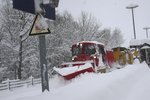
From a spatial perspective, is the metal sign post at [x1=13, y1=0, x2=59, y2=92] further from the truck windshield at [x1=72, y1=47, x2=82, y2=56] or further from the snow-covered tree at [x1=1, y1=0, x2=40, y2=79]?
the snow-covered tree at [x1=1, y1=0, x2=40, y2=79]

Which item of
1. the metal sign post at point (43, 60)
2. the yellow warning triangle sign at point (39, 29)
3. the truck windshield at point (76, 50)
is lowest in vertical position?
the metal sign post at point (43, 60)

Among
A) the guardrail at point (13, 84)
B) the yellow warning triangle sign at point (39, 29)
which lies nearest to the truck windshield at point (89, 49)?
the guardrail at point (13, 84)

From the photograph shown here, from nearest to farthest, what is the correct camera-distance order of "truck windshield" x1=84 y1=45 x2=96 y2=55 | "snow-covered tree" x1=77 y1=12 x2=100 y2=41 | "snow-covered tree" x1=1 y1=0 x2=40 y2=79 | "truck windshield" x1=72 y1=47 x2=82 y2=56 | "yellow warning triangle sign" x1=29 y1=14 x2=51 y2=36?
"yellow warning triangle sign" x1=29 y1=14 x2=51 y2=36 → "truck windshield" x1=84 y1=45 x2=96 y2=55 → "truck windshield" x1=72 y1=47 x2=82 y2=56 → "snow-covered tree" x1=1 y1=0 x2=40 y2=79 → "snow-covered tree" x1=77 y1=12 x2=100 y2=41

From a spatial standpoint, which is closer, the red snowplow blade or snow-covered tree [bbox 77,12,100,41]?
the red snowplow blade

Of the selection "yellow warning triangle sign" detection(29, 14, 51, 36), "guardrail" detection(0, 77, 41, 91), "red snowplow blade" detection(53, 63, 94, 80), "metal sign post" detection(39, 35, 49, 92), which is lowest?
"guardrail" detection(0, 77, 41, 91)

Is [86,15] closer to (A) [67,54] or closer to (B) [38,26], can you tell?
(A) [67,54]

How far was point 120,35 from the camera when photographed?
86.5 metres

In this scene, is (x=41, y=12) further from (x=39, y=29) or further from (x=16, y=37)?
(x=16, y=37)

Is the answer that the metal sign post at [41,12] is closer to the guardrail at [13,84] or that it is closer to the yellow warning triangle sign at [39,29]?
the yellow warning triangle sign at [39,29]

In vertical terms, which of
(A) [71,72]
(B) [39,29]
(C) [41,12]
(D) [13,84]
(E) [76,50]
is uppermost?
(C) [41,12]

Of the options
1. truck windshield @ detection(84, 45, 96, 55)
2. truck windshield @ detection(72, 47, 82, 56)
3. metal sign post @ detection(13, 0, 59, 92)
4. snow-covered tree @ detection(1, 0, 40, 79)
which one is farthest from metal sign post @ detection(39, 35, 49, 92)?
snow-covered tree @ detection(1, 0, 40, 79)

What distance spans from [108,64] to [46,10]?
15790mm

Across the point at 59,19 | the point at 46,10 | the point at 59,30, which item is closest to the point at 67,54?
the point at 59,30

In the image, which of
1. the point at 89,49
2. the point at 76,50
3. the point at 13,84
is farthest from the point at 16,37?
the point at 89,49
